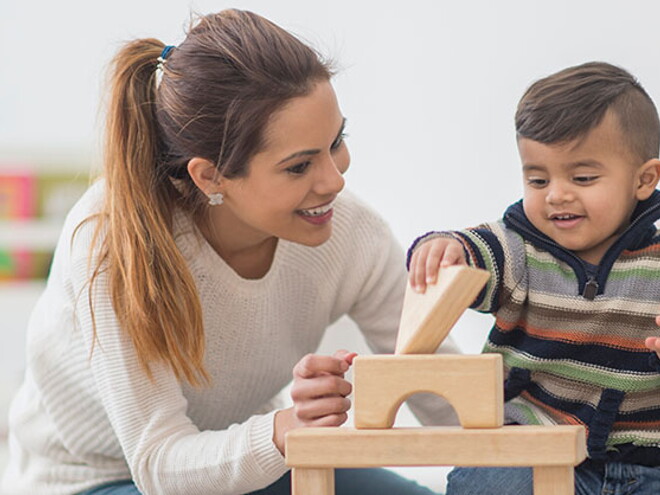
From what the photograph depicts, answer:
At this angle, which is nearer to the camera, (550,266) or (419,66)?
(550,266)

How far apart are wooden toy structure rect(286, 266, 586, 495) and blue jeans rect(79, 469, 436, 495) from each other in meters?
0.55

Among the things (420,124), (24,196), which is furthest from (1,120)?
(420,124)

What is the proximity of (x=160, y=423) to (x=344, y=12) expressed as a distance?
91 centimetres

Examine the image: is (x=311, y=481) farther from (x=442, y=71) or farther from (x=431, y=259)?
(x=442, y=71)

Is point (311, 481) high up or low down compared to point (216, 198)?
down

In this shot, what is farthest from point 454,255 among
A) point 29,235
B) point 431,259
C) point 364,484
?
point 29,235

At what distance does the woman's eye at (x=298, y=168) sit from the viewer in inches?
51.3

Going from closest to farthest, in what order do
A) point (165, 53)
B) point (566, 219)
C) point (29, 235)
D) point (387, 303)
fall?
point (566, 219) < point (165, 53) < point (387, 303) < point (29, 235)

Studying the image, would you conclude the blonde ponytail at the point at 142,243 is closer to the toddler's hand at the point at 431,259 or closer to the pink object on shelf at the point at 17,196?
the toddler's hand at the point at 431,259

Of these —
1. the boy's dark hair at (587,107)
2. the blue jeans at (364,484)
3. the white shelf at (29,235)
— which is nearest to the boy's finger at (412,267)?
the boy's dark hair at (587,107)

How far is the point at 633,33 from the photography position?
1560mm

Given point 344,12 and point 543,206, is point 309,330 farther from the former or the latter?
point 344,12

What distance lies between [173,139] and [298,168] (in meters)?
0.18

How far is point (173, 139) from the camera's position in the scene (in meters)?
1.37
